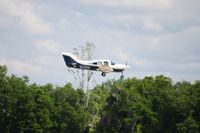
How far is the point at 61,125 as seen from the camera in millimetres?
183500

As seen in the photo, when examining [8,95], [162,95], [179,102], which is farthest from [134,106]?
[8,95]

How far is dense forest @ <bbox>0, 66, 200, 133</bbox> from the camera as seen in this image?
15462 centimetres

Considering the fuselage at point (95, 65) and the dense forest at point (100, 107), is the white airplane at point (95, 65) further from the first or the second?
the dense forest at point (100, 107)

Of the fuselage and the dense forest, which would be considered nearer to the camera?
the fuselage

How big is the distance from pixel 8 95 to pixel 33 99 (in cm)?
519

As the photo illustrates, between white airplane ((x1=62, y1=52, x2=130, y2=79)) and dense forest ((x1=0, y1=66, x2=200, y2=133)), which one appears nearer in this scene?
white airplane ((x1=62, y1=52, x2=130, y2=79))

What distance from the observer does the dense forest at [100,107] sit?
154625 millimetres

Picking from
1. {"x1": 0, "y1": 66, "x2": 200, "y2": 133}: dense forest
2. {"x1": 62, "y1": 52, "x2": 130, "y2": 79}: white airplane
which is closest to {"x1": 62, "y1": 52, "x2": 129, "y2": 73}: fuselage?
{"x1": 62, "y1": 52, "x2": 130, "y2": 79}: white airplane

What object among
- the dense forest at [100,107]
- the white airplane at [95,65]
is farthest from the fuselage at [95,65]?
the dense forest at [100,107]

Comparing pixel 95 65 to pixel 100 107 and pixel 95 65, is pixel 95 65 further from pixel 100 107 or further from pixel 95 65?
pixel 100 107

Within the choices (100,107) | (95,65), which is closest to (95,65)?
(95,65)

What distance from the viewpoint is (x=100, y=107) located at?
19288 cm

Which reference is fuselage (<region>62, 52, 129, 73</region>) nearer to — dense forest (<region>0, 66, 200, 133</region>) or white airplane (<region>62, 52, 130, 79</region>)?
white airplane (<region>62, 52, 130, 79</region>)

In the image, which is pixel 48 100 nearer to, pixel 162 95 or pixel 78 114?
pixel 78 114
